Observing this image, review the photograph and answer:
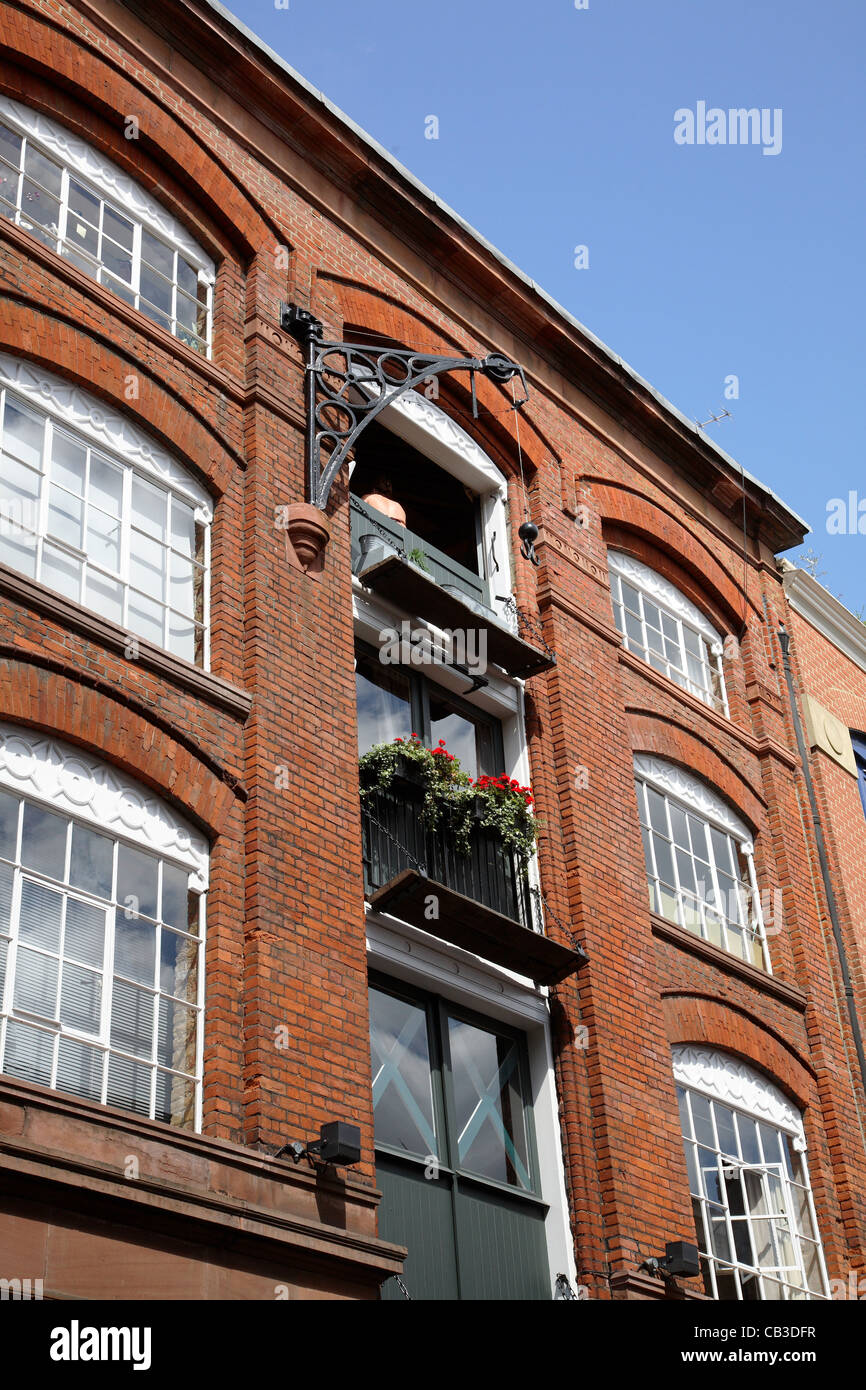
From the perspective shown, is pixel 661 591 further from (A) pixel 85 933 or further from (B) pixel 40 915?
(B) pixel 40 915

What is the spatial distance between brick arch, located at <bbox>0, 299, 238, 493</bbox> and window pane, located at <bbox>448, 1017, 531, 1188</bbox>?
506cm

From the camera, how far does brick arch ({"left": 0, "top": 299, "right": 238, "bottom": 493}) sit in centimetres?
1209

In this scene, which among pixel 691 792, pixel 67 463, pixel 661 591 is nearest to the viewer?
pixel 67 463

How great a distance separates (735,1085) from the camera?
16.0 meters

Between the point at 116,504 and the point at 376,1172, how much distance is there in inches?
212

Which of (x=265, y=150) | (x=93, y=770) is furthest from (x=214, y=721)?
(x=265, y=150)

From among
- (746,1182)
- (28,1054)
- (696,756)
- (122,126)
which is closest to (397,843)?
(28,1054)

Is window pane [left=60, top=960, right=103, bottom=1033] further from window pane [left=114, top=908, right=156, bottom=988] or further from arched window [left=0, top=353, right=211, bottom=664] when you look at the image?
arched window [left=0, top=353, right=211, bottom=664]

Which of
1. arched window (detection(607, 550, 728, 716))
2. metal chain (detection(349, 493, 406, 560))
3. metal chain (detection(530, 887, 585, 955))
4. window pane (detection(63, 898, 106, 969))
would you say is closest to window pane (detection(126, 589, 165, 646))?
window pane (detection(63, 898, 106, 969))

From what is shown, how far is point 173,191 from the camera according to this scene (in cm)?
1478

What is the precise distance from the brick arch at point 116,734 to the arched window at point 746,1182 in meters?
6.07

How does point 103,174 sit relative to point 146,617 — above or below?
above

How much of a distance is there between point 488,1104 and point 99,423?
6.34m

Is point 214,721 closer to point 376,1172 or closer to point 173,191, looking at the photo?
point 376,1172
